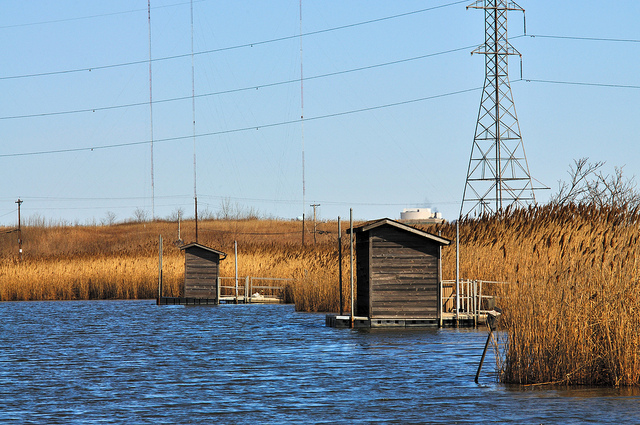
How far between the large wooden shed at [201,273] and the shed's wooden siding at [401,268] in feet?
59.2

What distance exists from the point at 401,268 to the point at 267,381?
1034 centimetres

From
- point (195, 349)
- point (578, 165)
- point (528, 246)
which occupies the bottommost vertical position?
point (195, 349)

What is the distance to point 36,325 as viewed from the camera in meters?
30.1

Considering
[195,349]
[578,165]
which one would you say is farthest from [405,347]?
[578,165]

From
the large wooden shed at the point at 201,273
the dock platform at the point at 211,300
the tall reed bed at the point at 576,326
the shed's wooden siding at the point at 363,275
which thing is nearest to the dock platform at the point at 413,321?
the shed's wooden siding at the point at 363,275

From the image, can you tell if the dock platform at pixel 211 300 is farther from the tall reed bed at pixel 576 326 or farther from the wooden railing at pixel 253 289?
the tall reed bed at pixel 576 326

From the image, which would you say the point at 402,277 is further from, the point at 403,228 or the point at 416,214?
the point at 416,214

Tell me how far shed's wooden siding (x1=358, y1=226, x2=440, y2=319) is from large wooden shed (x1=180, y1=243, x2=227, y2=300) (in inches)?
710

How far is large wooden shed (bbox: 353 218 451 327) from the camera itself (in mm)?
25312

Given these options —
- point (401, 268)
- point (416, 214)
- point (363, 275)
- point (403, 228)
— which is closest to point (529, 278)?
point (403, 228)

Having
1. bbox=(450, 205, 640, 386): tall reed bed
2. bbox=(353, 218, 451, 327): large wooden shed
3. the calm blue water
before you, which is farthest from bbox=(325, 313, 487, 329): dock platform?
bbox=(450, 205, 640, 386): tall reed bed

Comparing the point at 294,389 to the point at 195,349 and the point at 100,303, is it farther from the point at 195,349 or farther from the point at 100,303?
the point at 100,303

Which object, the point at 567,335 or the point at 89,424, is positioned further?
the point at 567,335

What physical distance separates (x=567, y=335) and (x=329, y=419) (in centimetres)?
376
